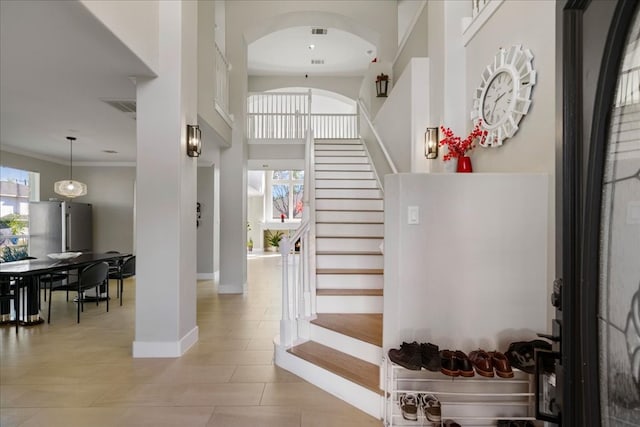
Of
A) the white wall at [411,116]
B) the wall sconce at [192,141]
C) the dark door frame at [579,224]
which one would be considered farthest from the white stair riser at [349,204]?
the dark door frame at [579,224]

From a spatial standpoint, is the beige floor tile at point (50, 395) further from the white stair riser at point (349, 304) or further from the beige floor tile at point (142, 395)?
the white stair riser at point (349, 304)

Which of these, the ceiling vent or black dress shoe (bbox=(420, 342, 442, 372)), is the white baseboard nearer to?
black dress shoe (bbox=(420, 342, 442, 372))

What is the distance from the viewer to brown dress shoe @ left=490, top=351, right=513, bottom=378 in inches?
81.7

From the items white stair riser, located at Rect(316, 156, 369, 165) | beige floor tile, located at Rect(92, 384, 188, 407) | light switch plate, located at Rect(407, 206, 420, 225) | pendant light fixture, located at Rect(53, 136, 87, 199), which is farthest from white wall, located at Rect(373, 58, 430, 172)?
pendant light fixture, located at Rect(53, 136, 87, 199)

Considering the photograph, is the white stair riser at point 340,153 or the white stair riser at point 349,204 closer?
the white stair riser at point 349,204

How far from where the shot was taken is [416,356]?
2102 mm

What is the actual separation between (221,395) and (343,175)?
4.12 m

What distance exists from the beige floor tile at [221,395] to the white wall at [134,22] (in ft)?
9.04

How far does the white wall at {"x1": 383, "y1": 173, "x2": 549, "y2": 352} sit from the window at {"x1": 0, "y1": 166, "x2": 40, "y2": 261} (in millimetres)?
7882

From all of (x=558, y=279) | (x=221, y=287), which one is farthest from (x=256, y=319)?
(x=558, y=279)

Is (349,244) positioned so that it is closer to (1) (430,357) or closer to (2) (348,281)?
(2) (348,281)

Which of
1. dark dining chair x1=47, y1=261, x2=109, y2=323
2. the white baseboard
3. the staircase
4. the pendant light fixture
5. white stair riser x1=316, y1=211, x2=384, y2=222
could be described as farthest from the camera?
the pendant light fixture

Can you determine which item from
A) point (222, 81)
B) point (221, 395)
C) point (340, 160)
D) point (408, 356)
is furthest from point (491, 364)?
point (222, 81)

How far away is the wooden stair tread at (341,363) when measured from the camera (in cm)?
242
